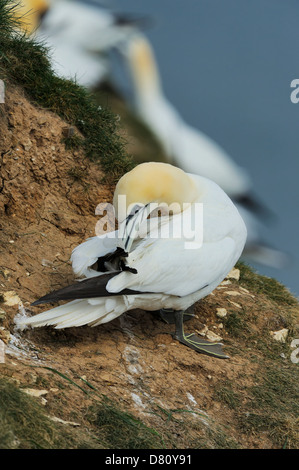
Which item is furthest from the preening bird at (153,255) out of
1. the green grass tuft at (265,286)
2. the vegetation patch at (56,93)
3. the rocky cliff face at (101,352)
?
the green grass tuft at (265,286)

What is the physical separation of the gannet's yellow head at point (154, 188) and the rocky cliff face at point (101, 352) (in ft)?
3.30

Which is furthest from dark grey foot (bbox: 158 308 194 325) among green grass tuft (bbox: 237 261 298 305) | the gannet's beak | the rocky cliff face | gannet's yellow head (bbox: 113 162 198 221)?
green grass tuft (bbox: 237 261 298 305)

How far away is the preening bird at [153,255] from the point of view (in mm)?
4902

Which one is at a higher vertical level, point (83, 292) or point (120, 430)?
point (83, 292)

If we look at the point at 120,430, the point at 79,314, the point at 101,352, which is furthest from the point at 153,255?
the point at 120,430

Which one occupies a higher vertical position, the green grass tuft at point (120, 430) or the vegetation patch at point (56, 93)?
the vegetation patch at point (56, 93)

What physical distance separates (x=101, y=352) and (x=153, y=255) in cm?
79

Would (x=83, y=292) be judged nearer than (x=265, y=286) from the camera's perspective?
Yes

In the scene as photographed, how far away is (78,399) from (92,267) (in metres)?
1.22

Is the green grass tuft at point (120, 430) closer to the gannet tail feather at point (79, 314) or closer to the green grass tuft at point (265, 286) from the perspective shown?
the gannet tail feather at point (79, 314)

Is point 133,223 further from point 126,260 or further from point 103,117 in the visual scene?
point 103,117

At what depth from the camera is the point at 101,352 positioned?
5074 mm

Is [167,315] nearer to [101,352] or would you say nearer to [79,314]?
[101,352]
